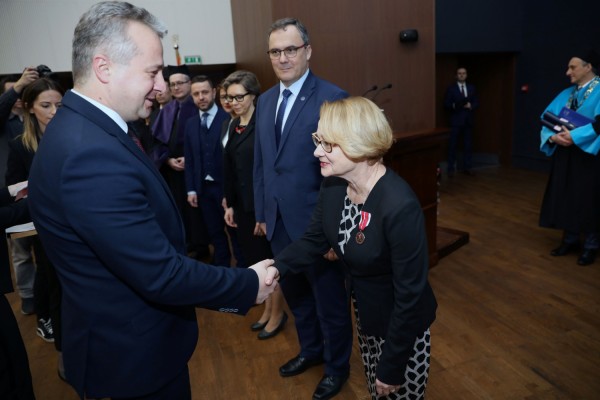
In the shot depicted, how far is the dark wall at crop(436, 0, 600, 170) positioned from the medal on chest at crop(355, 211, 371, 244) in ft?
22.5

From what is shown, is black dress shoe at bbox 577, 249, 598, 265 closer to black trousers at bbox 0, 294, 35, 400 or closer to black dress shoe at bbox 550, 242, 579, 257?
black dress shoe at bbox 550, 242, 579, 257

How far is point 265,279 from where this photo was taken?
5.15 feet

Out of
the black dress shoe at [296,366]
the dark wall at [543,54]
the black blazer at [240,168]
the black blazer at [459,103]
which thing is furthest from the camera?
the black blazer at [459,103]

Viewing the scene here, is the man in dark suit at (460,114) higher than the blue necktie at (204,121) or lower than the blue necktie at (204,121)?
lower

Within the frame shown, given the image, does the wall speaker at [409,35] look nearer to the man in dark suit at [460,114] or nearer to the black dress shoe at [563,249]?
the black dress shoe at [563,249]

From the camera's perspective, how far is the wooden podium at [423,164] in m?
3.45

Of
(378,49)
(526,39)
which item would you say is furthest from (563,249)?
(526,39)

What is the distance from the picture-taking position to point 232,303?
4.44 ft

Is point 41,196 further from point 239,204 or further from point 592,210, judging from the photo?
point 592,210

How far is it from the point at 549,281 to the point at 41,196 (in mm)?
3715

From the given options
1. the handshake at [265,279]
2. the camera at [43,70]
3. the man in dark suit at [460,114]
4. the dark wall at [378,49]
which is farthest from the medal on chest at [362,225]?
the man in dark suit at [460,114]

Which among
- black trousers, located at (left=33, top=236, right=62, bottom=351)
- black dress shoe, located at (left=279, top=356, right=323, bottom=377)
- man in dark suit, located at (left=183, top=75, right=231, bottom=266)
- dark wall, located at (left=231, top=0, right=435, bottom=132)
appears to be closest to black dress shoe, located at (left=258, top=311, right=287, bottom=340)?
black dress shoe, located at (left=279, top=356, right=323, bottom=377)

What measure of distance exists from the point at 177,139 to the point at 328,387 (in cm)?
284

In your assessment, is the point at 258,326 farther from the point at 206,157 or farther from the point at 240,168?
the point at 206,157
